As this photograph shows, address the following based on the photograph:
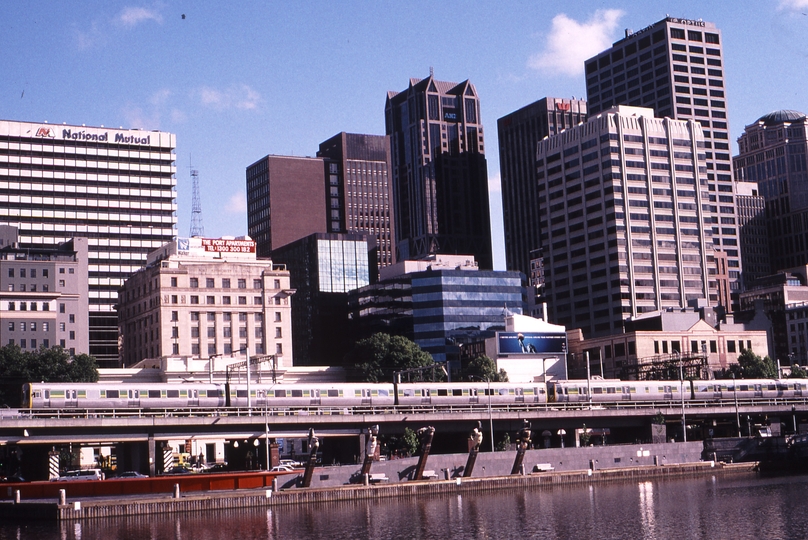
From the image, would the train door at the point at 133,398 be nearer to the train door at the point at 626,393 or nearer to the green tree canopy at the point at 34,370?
the green tree canopy at the point at 34,370

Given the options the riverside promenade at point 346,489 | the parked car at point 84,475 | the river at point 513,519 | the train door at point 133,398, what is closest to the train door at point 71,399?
the train door at point 133,398

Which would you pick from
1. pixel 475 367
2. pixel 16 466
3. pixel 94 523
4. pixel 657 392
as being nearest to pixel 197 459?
pixel 16 466

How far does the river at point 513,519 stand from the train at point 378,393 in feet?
99.2

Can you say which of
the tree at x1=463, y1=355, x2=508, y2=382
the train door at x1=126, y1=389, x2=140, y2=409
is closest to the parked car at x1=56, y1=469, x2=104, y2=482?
the train door at x1=126, y1=389, x2=140, y2=409

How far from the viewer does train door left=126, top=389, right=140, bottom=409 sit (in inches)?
4948

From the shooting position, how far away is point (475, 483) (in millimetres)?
114188

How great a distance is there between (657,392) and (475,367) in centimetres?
4533

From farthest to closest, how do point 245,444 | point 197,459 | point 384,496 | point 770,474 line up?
point 197,459 < point 245,444 < point 770,474 < point 384,496

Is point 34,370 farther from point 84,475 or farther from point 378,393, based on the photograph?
point 378,393

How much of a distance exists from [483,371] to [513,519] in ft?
343

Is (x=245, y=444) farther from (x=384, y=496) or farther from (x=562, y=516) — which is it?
(x=562, y=516)

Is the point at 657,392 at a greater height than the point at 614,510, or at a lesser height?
greater

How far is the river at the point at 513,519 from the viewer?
258 ft

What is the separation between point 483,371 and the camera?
191m
